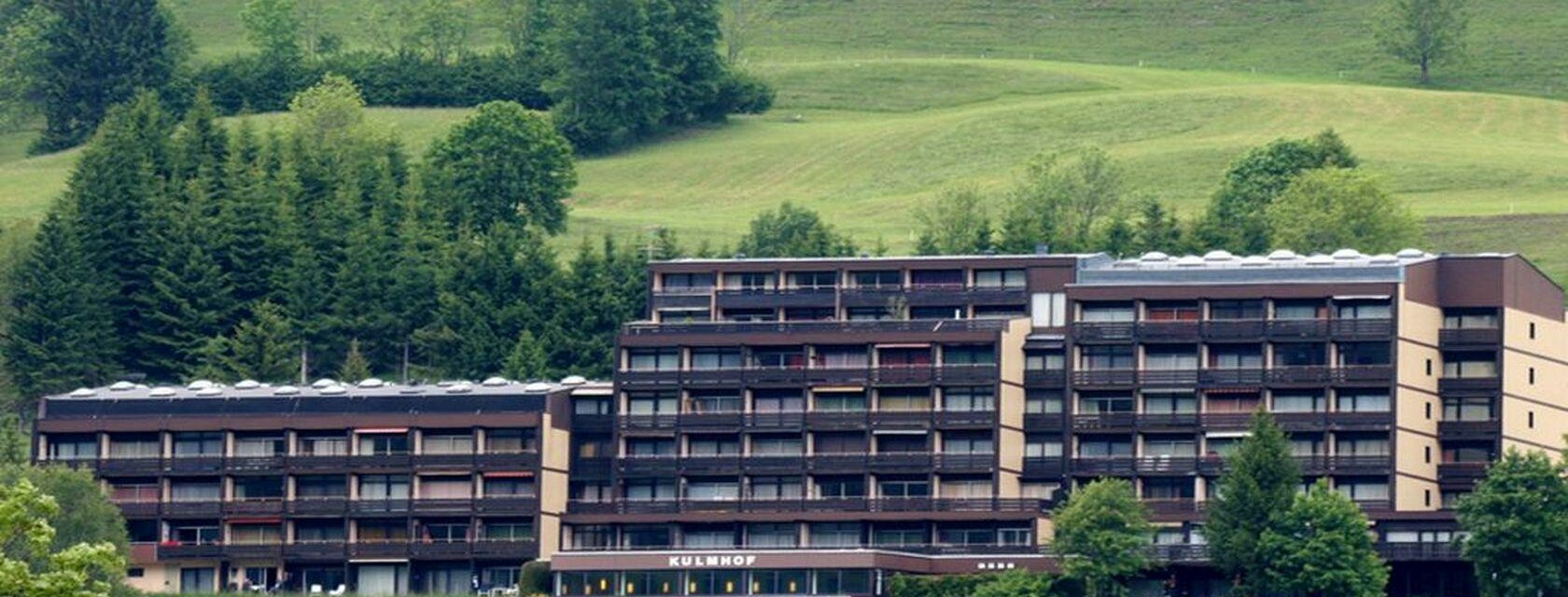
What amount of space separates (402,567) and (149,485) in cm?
1456

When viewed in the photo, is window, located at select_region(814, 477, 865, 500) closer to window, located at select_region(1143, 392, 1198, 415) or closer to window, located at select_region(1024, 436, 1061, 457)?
window, located at select_region(1024, 436, 1061, 457)

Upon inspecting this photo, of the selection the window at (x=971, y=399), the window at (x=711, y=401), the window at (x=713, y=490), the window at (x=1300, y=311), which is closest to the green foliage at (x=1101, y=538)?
the window at (x=971, y=399)

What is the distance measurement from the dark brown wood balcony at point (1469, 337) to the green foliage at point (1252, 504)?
17.3 meters

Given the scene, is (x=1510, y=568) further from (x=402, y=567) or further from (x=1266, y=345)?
(x=402, y=567)

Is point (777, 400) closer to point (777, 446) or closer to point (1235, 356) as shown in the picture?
point (777, 446)

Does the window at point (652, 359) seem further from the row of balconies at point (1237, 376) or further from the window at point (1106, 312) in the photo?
the window at point (1106, 312)

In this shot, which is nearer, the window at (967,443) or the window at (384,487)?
the window at (967,443)

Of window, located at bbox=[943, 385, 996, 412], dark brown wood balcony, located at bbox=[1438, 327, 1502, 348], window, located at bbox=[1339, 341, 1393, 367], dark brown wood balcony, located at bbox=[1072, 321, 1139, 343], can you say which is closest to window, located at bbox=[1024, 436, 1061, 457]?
window, located at bbox=[943, 385, 996, 412]

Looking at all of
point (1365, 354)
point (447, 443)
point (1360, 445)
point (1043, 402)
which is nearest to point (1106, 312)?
point (1043, 402)

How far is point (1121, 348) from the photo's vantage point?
193 meters

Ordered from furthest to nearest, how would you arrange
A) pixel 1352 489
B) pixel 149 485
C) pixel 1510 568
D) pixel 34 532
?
pixel 149 485, pixel 1352 489, pixel 1510 568, pixel 34 532

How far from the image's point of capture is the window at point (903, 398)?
19388 cm

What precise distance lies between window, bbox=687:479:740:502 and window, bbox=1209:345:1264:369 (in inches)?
973

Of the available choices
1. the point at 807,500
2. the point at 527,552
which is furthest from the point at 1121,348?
the point at 527,552
